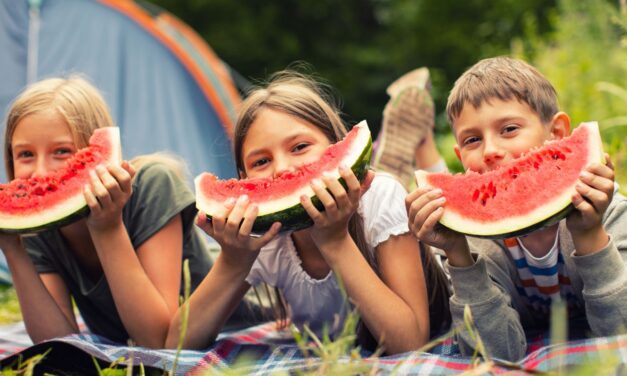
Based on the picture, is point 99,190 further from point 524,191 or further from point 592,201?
point 592,201

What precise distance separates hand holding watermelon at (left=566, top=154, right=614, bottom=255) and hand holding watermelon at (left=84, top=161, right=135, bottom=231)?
55.0 inches

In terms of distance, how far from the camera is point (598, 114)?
5.41 meters

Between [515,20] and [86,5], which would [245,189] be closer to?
[86,5]

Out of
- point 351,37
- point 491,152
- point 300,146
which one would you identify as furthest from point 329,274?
point 351,37

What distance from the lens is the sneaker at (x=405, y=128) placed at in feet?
13.1

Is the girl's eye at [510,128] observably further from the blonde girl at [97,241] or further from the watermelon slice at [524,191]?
the blonde girl at [97,241]

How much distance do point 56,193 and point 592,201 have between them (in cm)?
174

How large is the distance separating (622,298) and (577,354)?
9.6 inches

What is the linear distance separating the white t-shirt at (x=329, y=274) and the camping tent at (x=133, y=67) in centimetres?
315

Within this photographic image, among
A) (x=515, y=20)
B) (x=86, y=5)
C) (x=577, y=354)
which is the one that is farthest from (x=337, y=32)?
(x=577, y=354)

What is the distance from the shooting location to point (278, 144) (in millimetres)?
2512

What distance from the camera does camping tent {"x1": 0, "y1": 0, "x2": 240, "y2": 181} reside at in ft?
19.4

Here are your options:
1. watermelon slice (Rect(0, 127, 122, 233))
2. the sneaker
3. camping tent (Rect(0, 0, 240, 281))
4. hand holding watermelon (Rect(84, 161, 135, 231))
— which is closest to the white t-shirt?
hand holding watermelon (Rect(84, 161, 135, 231))

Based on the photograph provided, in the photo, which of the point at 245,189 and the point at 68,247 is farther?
the point at 68,247
